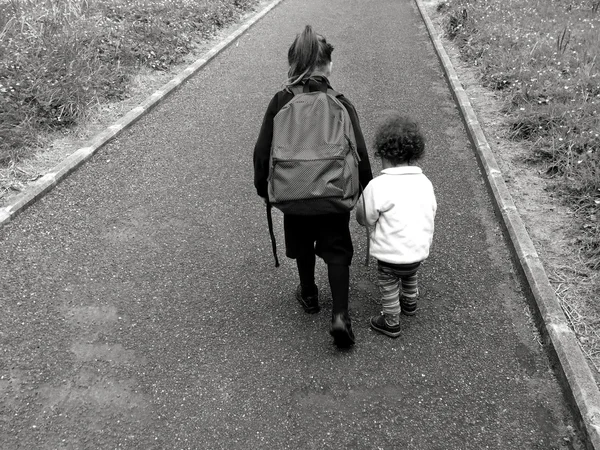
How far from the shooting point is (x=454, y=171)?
5.14 metres

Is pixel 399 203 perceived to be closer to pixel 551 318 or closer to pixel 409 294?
pixel 409 294

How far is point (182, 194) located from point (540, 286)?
3090 millimetres

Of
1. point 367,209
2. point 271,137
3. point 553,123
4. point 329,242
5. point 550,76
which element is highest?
point 271,137

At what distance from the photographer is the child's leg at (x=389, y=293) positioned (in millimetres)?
2951

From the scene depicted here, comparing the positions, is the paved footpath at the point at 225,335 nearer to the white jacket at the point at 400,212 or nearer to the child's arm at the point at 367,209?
the white jacket at the point at 400,212

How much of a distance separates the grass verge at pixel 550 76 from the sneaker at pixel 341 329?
6.17 ft

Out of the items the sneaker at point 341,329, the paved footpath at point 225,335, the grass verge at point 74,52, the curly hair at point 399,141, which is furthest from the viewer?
the grass verge at point 74,52

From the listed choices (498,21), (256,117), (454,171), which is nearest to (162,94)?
(256,117)

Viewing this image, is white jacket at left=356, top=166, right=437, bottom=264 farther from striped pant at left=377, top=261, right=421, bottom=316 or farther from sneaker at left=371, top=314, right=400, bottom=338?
sneaker at left=371, top=314, right=400, bottom=338

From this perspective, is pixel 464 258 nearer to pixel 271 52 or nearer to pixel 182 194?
pixel 182 194

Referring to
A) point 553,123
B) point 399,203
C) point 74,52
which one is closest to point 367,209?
point 399,203

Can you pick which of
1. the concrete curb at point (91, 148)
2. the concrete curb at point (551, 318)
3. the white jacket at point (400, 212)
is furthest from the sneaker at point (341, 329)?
the concrete curb at point (91, 148)

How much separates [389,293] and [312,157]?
1.03 meters

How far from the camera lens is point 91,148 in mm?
5262
